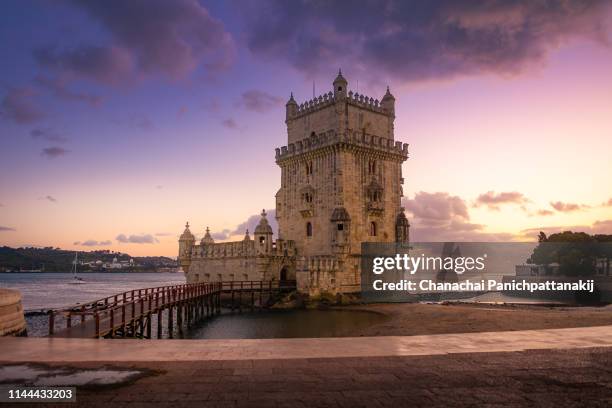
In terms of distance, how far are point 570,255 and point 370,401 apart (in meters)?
59.4

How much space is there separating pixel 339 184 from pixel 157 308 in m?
20.7

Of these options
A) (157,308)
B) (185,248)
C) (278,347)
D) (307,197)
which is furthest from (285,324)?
(185,248)

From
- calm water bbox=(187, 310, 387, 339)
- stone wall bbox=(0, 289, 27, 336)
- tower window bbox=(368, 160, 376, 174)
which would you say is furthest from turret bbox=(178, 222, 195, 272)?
stone wall bbox=(0, 289, 27, 336)

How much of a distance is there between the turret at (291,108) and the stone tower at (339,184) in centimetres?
30

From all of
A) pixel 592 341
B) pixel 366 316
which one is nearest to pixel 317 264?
pixel 366 316

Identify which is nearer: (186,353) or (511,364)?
(511,364)

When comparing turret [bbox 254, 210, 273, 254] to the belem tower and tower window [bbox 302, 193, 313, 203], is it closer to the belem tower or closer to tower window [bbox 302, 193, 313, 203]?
the belem tower

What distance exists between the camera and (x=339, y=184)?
143 ft

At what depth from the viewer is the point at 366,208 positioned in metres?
44.9

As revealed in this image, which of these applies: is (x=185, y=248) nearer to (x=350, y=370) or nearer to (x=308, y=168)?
(x=308, y=168)

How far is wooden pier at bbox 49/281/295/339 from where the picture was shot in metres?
20.0

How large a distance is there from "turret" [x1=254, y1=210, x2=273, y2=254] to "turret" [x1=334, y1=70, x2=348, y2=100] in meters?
13.6

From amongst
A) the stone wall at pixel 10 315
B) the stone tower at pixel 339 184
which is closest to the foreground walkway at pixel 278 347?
the stone wall at pixel 10 315

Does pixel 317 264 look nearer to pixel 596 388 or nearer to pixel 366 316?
pixel 366 316
